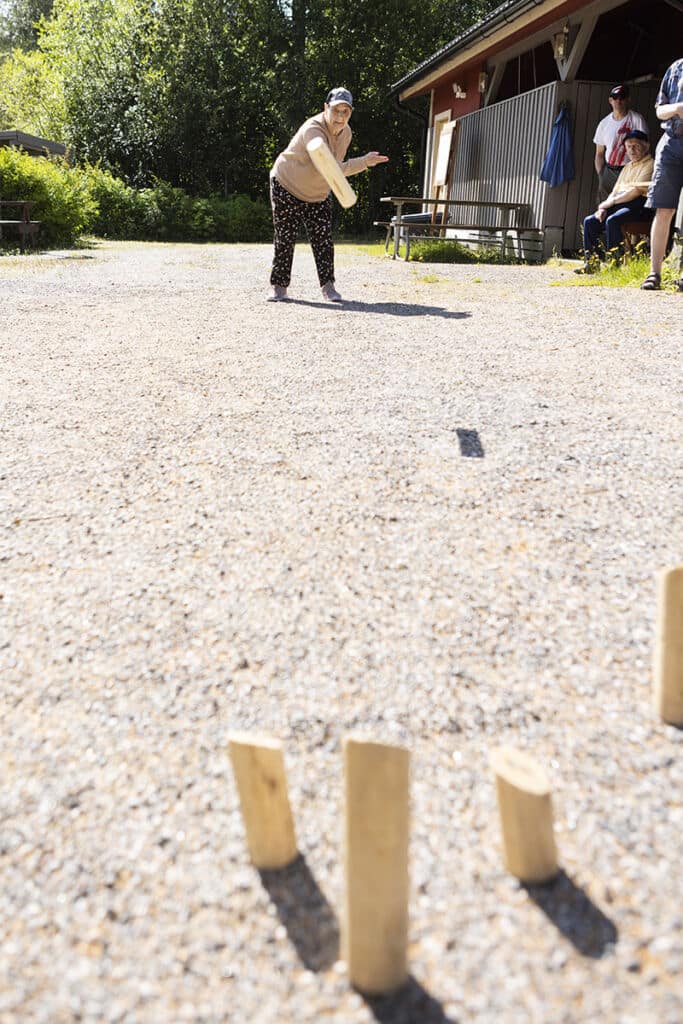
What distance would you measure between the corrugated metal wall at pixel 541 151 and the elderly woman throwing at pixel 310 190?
5.88 metres

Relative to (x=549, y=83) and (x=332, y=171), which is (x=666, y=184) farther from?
(x=549, y=83)

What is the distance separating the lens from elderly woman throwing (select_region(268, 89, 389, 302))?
6879 mm

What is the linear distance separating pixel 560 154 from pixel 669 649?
11.6 meters

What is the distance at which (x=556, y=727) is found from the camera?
5.99ft

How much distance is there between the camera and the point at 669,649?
170cm

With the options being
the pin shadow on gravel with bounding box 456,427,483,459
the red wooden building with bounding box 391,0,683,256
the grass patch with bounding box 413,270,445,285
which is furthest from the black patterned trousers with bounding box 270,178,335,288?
the red wooden building with bounding box 391,0,683,256

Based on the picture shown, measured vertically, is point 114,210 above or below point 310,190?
above

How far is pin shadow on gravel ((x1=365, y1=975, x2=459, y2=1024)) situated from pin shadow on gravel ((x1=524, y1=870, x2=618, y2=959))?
230 millimetres

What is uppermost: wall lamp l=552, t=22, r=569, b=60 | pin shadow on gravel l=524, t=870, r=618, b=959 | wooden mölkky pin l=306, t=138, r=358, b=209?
wall lamp l=552, t=22, r=569, b=60

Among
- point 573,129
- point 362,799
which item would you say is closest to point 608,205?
point 573,129

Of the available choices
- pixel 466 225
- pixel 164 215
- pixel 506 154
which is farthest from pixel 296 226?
pixel 164 215

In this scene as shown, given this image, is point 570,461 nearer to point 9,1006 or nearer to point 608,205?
point 9,1006

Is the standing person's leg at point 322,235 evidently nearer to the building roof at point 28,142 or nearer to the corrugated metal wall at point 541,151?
the corrugated metal wall at point 541,151

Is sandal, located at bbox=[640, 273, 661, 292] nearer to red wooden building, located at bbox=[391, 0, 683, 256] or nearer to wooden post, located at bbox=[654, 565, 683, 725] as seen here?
red wooden building, located at bbox=[391, 0, 683, 256]
